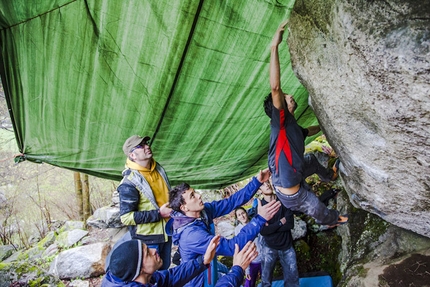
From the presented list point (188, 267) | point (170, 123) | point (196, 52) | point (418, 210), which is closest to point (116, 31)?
point (196, 52)

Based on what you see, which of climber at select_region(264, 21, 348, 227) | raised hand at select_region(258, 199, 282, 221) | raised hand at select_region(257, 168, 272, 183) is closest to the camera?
climber at select_region(264, 21, 348, 227)

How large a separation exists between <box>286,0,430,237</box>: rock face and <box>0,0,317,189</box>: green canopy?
72 cm

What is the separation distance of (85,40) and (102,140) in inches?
63.3

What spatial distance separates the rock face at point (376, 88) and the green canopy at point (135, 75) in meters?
0.72

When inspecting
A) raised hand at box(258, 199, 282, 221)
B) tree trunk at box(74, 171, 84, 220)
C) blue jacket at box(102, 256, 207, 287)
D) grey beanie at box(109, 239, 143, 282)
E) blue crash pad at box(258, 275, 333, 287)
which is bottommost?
blue crash pad at box(258, 275, 333, 287)

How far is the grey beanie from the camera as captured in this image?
2.01 metres

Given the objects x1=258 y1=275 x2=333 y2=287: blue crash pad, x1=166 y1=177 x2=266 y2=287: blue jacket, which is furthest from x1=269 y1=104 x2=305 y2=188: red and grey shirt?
x1=258 y1=275 x2=333 y2=287: blue crash pad

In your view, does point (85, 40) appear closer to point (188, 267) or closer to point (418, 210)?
point (188, 267)

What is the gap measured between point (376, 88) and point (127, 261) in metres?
2.07

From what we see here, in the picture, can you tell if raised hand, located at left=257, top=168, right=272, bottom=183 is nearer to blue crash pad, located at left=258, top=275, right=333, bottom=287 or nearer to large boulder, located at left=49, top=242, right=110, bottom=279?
blue crash pad, located at left=258, top=275, right=333, bottom=287

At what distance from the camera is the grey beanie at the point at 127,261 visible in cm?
201

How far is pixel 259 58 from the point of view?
3182mm

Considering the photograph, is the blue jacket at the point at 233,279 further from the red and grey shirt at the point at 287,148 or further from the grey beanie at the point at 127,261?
the red and grey shirt at the point at 287,148

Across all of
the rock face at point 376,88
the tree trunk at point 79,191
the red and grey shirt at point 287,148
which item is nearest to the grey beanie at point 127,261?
the red and grey shirt at point 287,148
